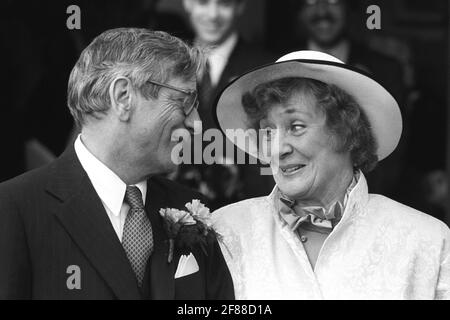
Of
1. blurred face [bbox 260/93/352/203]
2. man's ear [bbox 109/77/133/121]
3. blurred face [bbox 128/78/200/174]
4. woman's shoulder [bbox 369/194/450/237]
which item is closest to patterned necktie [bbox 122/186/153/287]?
blurred face [bbox 128/78/200/174]

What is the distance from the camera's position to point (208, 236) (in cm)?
359

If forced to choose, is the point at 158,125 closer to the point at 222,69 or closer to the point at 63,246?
the point at 63,246

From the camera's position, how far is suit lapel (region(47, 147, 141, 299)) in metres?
3.26

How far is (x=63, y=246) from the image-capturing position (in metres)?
3.25

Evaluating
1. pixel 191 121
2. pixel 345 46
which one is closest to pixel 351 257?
pixel 191 121

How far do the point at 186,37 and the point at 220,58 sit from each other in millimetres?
294

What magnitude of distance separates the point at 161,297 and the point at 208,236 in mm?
334

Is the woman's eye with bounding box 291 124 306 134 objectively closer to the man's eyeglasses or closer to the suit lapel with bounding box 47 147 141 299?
the man's eyeglasses

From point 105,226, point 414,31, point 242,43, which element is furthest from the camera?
point 414,31

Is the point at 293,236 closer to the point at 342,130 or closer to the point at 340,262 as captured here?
the point at 340,262

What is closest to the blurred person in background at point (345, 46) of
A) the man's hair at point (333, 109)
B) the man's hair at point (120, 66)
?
the man's hair at point (333, 109)

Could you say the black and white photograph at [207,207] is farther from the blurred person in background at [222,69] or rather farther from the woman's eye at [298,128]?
the blurred person in background at [222,69]

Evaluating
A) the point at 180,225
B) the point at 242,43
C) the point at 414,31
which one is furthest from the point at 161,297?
the point at 414,31
